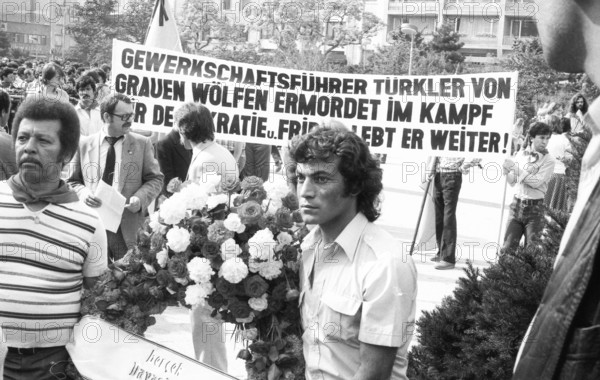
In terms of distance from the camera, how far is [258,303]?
2.93 m

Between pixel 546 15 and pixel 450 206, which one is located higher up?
pixel 546 15

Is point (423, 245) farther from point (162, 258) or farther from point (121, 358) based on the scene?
point (121, 358)

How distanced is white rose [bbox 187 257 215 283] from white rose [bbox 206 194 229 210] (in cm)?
28

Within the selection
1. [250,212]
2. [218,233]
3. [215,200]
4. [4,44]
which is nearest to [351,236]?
[250,212]

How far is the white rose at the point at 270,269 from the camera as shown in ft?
9.78

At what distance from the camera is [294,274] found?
305cm

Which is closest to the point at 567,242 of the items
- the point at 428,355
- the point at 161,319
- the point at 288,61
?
the point at 428,355

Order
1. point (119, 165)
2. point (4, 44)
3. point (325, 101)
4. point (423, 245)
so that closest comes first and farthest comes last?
1. point (119, 165)
2. point (325, 101)
3. point (423, 245)
4. point (4, 44)

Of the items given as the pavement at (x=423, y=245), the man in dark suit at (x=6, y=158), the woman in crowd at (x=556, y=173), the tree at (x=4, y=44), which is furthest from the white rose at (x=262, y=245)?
the tree at (x=4, y=44)

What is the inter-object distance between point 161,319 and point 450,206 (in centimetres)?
401

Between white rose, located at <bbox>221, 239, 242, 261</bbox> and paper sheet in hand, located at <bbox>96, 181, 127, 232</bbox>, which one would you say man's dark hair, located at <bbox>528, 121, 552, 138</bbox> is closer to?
paper sheet in hand, located at <bbox>96, 181, 127, 232</bbox>

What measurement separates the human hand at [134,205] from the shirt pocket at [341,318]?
335cm

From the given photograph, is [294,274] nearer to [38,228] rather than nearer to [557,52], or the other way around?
[38,228]

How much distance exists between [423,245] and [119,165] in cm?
485
